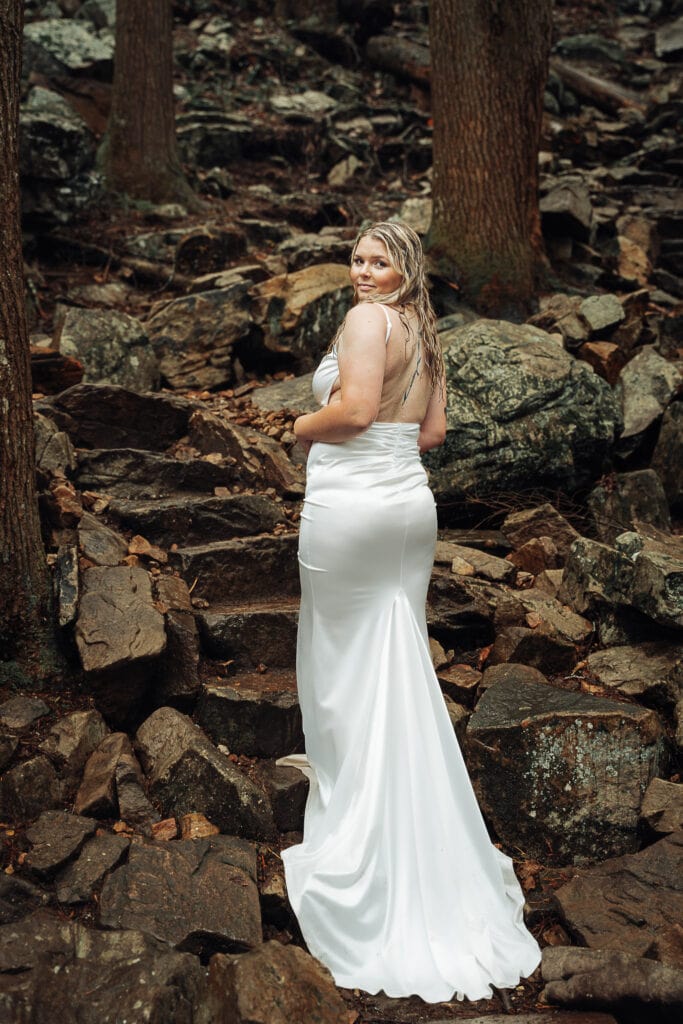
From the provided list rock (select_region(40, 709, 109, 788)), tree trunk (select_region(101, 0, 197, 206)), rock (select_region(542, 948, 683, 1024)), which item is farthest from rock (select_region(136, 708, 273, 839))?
tree trunk (select_region(101, 0, 197, 206))

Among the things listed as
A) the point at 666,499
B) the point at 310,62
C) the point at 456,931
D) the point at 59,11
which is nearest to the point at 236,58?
the point at 310,62

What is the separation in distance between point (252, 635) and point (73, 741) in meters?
1.16

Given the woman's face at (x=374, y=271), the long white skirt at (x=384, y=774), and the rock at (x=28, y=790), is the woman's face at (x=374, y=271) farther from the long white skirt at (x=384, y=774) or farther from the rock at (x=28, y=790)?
the rock at (x=28, y=790)

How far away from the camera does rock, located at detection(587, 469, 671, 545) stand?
6.80 metres

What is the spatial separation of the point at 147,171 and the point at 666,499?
8.35 metres

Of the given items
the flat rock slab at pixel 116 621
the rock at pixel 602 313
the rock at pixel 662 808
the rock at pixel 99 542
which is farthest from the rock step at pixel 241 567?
the rock at pixel 602 313

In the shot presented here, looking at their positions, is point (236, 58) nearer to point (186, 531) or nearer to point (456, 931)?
point (186, 531)

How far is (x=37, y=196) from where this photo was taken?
1043cm

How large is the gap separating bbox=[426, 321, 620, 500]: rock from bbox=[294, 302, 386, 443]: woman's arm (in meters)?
2.71

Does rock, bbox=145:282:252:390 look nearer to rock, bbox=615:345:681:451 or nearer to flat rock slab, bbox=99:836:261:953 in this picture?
rock, bbox=615:345:681:451

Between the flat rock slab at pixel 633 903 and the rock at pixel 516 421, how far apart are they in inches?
118

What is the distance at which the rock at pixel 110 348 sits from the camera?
302 inches

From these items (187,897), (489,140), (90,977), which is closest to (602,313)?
(489,140)

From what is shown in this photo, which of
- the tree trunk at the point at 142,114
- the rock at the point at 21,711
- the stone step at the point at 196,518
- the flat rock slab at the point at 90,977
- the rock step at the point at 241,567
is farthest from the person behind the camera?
the tree trunk at the point at 142,114
